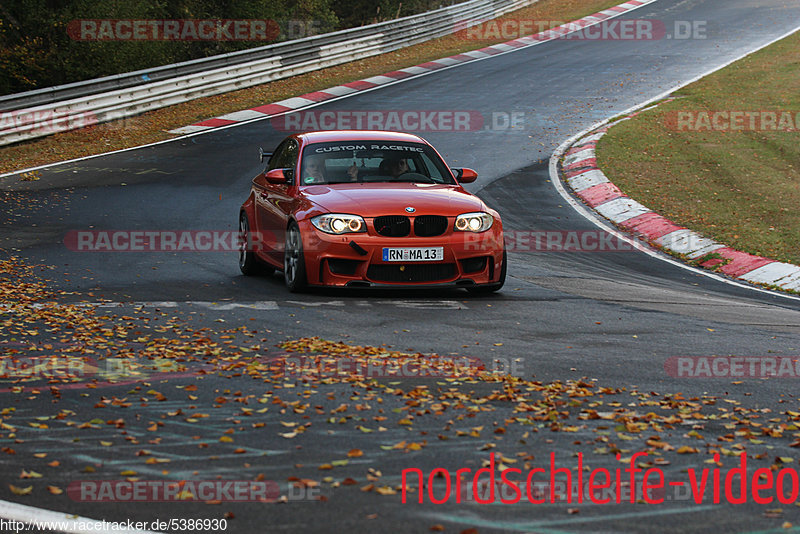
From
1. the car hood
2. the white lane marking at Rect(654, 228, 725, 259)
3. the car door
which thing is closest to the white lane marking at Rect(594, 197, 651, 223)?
the white lane marking at Rect(654, 228, 725, 259)

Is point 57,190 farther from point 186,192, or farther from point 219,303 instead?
point 219,303

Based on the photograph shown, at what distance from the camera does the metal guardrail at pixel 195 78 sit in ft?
69.5

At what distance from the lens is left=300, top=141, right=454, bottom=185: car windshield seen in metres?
10.7

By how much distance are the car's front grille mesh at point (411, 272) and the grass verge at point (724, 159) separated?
5.05m

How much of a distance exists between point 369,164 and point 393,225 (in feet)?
4.70

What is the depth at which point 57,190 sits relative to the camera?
16531mm

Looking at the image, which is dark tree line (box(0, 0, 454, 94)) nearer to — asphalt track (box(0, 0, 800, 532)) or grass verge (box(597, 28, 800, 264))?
asphalt track (box(0, 0, 800, 532))

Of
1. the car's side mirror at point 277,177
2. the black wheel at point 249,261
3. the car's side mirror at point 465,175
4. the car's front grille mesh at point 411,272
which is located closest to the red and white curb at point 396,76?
the black wheel at point 249,261

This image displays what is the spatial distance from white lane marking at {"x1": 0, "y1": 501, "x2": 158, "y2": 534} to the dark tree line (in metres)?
23.8

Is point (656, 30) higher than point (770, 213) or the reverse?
higher

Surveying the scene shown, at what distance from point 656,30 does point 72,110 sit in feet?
75.5

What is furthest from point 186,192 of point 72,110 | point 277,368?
point 277,368

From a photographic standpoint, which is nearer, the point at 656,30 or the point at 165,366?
the point at 165,366

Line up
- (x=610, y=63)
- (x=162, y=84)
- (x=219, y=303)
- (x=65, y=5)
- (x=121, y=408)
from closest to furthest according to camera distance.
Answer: (x=121, y=408) < (x=219, y=303) < (x=162, y=84) < (x=65, y=5) < (x=610, y=63)
